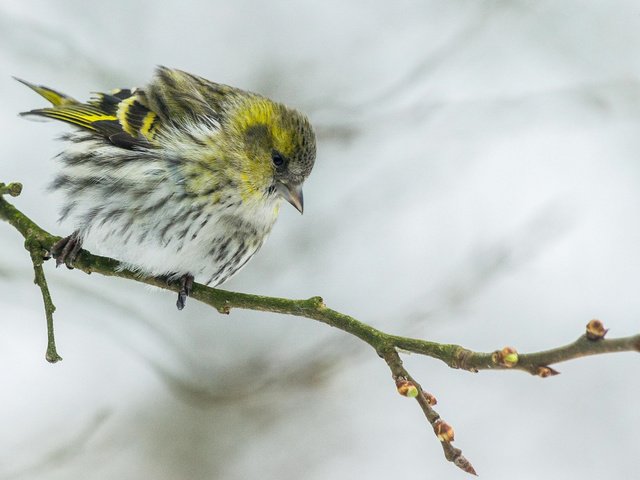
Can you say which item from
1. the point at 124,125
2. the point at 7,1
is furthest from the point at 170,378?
the point at 7,1

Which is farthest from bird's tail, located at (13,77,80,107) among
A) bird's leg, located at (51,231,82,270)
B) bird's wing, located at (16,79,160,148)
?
bird's leg, located at (51,231,82,270)

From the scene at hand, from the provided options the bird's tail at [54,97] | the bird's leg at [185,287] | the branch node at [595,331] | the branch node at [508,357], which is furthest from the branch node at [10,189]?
the branch node at [595,331]

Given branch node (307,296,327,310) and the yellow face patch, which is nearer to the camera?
branch node (307,296,327,310)

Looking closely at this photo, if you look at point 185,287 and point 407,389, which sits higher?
point 185,287

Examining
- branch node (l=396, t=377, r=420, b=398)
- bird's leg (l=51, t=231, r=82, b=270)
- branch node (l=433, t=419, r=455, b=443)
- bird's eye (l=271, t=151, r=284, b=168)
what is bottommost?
branch node (l=433, t=419, r=455, b=443)

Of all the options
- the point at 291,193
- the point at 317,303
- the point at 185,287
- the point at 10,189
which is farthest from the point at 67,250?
the point at 317,303

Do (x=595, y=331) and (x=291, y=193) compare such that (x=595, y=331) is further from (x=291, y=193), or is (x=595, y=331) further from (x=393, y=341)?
(x=291, y=193)

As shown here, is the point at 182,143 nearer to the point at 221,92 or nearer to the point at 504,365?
the point at 221,92

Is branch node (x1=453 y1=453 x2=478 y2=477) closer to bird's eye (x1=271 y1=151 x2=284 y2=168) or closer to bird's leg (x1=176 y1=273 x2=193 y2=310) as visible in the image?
bird's leg (x1=176 y1=273 x2=193 y2=310)
